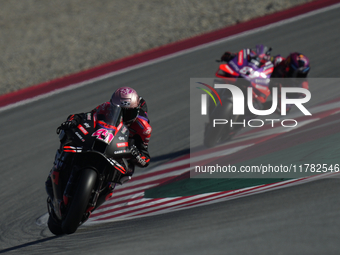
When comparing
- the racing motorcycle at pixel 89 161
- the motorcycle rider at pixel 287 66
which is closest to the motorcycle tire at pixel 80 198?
the racing motorcycle at pixel 89 161

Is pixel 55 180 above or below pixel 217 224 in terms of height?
above

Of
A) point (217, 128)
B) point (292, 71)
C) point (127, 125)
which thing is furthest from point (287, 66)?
point (127, 125)

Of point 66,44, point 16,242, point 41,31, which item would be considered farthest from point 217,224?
point 41,31

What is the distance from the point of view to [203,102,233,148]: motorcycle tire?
6172 millimetres

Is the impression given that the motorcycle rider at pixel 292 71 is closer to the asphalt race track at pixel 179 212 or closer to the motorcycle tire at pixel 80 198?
the asphalt race track at pixel 179 212

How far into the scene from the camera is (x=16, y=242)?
5.50 m

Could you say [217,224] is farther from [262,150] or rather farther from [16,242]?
[16,242]

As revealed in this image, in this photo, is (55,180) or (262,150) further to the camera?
(262,150)

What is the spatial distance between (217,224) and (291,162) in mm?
1939

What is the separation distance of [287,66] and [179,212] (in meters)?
3.13

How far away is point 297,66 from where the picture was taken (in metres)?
6.38

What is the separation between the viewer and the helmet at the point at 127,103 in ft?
14.7

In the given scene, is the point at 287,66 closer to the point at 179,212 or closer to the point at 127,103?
the point at 179,212

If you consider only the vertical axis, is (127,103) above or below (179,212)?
above
